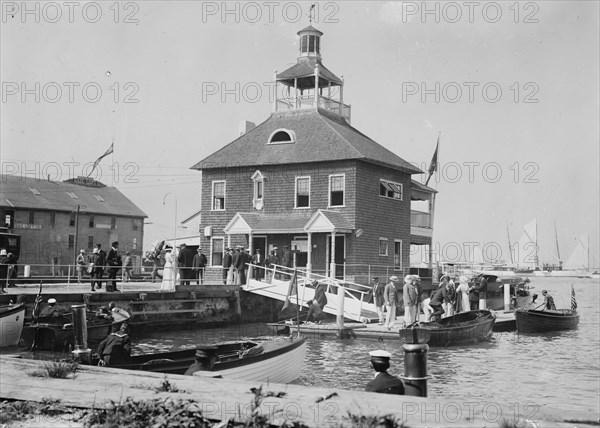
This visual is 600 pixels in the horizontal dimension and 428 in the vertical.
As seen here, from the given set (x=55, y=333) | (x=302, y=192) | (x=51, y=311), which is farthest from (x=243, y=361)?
(x=302, y=192)

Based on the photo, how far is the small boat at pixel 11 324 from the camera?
20.5 metres

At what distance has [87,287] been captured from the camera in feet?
104

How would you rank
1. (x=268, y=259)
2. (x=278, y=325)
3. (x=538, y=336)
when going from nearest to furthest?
1. (x=278, y=325)
2. (x=538, y=336)
3. (x=268, y=259)

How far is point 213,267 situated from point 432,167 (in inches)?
730

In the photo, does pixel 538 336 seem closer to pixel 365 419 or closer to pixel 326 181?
pixel 326 181

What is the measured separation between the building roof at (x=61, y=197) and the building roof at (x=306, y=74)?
3302 cm

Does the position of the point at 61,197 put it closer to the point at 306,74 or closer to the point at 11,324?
the point at 306,74

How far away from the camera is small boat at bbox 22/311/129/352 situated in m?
21.1

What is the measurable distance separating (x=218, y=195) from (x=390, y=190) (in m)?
10.2

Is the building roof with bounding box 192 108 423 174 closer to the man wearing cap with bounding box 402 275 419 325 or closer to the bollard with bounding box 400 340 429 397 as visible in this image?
the man wearing cap with bounding box 402 275 419 325

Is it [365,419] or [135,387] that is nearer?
[365,419]

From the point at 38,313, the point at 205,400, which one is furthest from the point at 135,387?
the point at 38,313

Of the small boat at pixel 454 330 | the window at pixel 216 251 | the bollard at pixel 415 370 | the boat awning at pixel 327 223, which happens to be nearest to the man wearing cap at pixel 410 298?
the small boat at pixel 454 330

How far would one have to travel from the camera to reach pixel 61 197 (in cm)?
7138
